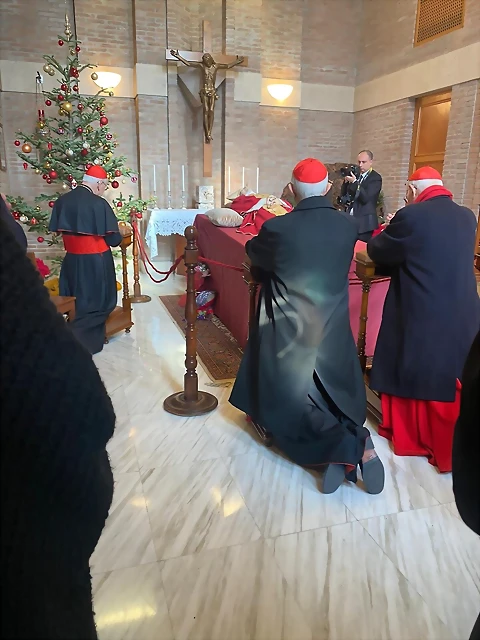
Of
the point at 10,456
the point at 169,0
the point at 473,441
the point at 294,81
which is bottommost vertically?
the point at 473,441

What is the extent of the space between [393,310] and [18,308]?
281 centimetres

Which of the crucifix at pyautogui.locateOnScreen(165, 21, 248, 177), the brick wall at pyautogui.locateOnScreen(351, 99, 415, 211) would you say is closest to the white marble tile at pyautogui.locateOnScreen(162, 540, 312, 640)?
the crucifix at pyautogui.locateOnScreen(165, 21, 248, 177)

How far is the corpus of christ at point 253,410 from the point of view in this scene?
0.65 meters

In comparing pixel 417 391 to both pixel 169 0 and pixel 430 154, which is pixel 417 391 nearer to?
pixel 430 154

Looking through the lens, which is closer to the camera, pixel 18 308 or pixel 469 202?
pixel 18 308

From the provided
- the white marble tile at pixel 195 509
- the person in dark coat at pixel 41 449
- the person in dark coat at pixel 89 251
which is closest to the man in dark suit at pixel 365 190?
the person in dark coat at pixel 89 251

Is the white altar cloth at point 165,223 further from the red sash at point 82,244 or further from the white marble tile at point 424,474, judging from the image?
the white marble tile at point 424,474

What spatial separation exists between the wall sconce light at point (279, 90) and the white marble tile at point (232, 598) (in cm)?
957

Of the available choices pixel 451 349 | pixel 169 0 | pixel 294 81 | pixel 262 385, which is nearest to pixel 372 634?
pixel 262 385

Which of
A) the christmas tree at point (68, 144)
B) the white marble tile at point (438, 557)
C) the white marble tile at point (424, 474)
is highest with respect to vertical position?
the christmas tree at point (68, 144)

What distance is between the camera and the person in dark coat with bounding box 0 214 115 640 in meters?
0.58

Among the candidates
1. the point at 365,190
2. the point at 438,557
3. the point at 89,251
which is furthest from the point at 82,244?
the point at 365,190

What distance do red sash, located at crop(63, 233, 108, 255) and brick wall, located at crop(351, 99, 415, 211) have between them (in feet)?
22.5

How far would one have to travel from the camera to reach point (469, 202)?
791 cm
